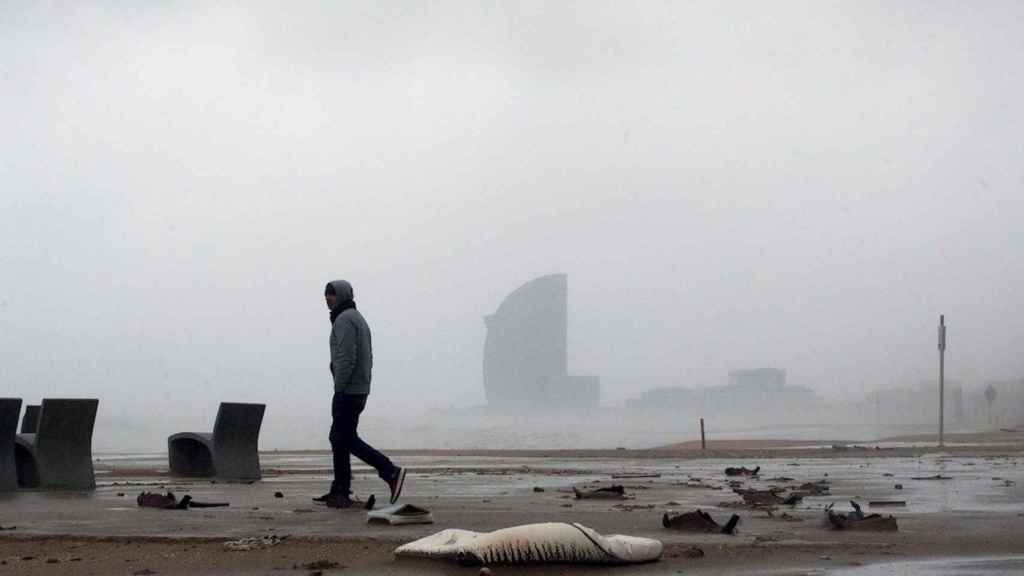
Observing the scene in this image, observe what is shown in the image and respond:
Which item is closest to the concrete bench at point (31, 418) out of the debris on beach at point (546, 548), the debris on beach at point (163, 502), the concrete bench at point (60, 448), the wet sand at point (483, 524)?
the wet sand at point (483, 524)

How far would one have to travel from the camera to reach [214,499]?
43.6ft

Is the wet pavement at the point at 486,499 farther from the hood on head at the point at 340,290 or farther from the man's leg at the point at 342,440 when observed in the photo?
the hood on head at the point at 340,290

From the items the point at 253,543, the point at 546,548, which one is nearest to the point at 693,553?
the point at 546,548

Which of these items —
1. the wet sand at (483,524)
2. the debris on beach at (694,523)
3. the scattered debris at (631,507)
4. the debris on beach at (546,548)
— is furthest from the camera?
the scattered debris at (631,507)

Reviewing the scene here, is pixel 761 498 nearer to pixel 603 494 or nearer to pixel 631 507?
pixel 631 507

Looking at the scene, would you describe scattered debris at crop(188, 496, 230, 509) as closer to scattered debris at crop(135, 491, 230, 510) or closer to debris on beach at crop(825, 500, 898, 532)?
scattered debris at crop(135, 491, 230, 510)

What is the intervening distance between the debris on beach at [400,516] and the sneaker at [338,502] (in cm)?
175

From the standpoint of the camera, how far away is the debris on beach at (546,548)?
758cm

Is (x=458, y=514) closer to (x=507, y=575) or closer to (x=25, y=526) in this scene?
(x=25, y=526)

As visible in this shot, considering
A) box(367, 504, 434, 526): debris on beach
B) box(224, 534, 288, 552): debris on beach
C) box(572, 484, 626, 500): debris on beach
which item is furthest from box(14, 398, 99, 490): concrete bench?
box(224, 534, 288, 552): debris on beach

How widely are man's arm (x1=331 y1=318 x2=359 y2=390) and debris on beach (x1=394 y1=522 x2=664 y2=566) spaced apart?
15.8ft

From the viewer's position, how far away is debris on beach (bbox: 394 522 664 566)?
24.9ft

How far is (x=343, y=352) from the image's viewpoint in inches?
500

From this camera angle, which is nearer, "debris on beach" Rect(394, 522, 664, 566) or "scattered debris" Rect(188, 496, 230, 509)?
"debris on beach" Rect(394, 522, 664, 566)
